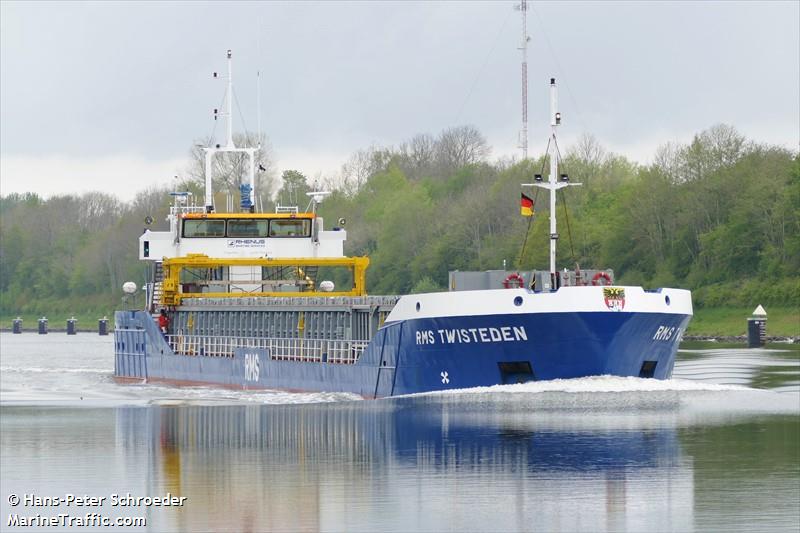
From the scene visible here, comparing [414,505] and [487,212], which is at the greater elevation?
[487,212]

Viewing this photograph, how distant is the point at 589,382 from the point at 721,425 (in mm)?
4794

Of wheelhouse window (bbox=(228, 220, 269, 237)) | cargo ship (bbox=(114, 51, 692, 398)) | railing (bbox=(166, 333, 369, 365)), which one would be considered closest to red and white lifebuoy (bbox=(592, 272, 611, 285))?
cargo ship (bbox=(114, 51, 692, 398))

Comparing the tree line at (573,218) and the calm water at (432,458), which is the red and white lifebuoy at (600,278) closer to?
the calm water at (432,458)

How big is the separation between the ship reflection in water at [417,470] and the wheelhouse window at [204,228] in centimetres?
2167

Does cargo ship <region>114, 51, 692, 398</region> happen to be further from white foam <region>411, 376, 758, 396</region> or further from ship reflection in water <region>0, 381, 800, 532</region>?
ship reflection in water <region>0, 381, 800, 532</region>

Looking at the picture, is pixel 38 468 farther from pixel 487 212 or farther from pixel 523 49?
pixel 487 212

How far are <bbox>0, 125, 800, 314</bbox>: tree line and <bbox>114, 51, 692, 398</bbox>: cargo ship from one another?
499 centimetres

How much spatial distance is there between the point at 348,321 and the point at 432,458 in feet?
58.9

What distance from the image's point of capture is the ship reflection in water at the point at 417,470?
73.2 feet

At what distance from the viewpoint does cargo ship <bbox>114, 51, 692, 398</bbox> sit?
38219 millimetres

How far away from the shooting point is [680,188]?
98.0 meters

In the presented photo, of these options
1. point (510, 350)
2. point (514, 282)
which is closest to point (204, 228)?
point (514, 282)

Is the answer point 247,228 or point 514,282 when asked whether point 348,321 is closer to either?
point 514,282

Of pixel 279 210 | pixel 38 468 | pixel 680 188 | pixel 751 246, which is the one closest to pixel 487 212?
pixel 680 188
